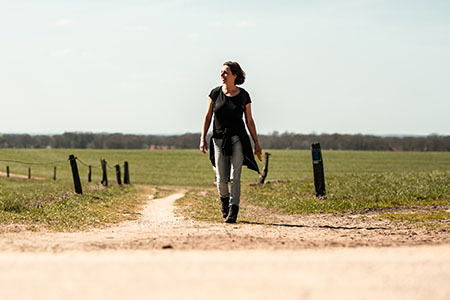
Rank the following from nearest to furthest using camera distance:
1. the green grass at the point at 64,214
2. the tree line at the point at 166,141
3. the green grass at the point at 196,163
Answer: the green grass at the point at 64,214
the green grass at the point at 196,163
the tree line at the point at 166,141

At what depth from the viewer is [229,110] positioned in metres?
9.28

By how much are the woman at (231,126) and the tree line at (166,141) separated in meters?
102

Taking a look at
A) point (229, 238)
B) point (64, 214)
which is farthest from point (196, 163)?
point (229, 238)

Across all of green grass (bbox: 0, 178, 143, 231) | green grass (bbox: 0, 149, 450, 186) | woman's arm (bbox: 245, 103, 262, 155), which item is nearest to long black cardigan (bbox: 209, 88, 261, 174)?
woman's arm (bbox: 245, 103, 262, 155)

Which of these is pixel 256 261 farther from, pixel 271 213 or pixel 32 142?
pixel 32 142

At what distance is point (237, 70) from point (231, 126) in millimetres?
960

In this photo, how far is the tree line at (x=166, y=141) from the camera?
364 feet

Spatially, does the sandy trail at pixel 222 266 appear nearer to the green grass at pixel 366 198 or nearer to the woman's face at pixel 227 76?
the woman's face at pixel 227 76

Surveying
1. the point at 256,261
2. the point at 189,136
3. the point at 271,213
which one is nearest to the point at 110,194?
the point at 271,213

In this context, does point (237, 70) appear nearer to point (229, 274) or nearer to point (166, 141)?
point (229, 274)

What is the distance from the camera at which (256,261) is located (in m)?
5.52

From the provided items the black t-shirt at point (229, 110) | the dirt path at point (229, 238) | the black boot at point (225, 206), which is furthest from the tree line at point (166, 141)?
the dirt path at point (229, 238)

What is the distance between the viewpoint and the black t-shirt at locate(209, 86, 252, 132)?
30.5ft

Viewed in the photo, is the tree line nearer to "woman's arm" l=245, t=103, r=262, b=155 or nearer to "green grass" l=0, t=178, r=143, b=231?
"green grass" l=0, t=178, r=143, b=231
